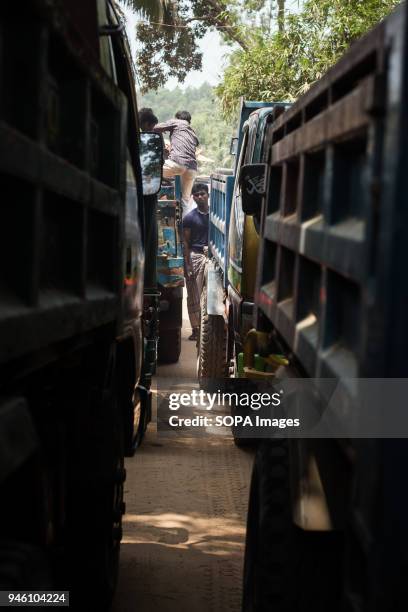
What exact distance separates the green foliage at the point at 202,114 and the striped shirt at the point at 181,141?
1577 inches

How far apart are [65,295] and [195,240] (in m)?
10.5

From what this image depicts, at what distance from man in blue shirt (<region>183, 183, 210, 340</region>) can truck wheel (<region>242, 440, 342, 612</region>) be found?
31.9ft

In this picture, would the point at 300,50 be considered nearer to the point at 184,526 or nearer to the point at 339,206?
the point at 184,526

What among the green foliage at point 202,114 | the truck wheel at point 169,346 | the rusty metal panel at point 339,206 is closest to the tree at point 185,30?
the truck wheel at point 169,346

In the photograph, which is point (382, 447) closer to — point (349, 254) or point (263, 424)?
point (349, 254)

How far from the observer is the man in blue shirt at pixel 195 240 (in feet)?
42.9

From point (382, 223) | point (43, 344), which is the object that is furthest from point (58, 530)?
point (382, 223)

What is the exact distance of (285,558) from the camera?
297 centimetres

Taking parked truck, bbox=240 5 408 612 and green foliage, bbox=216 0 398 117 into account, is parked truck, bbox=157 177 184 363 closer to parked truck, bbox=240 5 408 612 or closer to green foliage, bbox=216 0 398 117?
green foliage, bbox=216 0 398 117

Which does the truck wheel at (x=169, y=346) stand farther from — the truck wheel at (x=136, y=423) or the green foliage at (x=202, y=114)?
the green foliage at (x=202, y=114)

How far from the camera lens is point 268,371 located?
427cm

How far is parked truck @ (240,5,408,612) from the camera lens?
1802 millimetres

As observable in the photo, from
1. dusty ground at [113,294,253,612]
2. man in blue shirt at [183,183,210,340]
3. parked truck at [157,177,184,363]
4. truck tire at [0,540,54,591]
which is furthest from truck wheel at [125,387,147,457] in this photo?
man in blue shirt at [183,183,210,340]

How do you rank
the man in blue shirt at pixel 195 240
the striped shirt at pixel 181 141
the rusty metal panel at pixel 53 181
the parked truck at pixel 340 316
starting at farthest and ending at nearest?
the striped shirt at pixel 181 141, the man in blue shirt at pixel 195 240, the rusty metal panel at pixel 53 181, the parked truck at pixel 340 316
